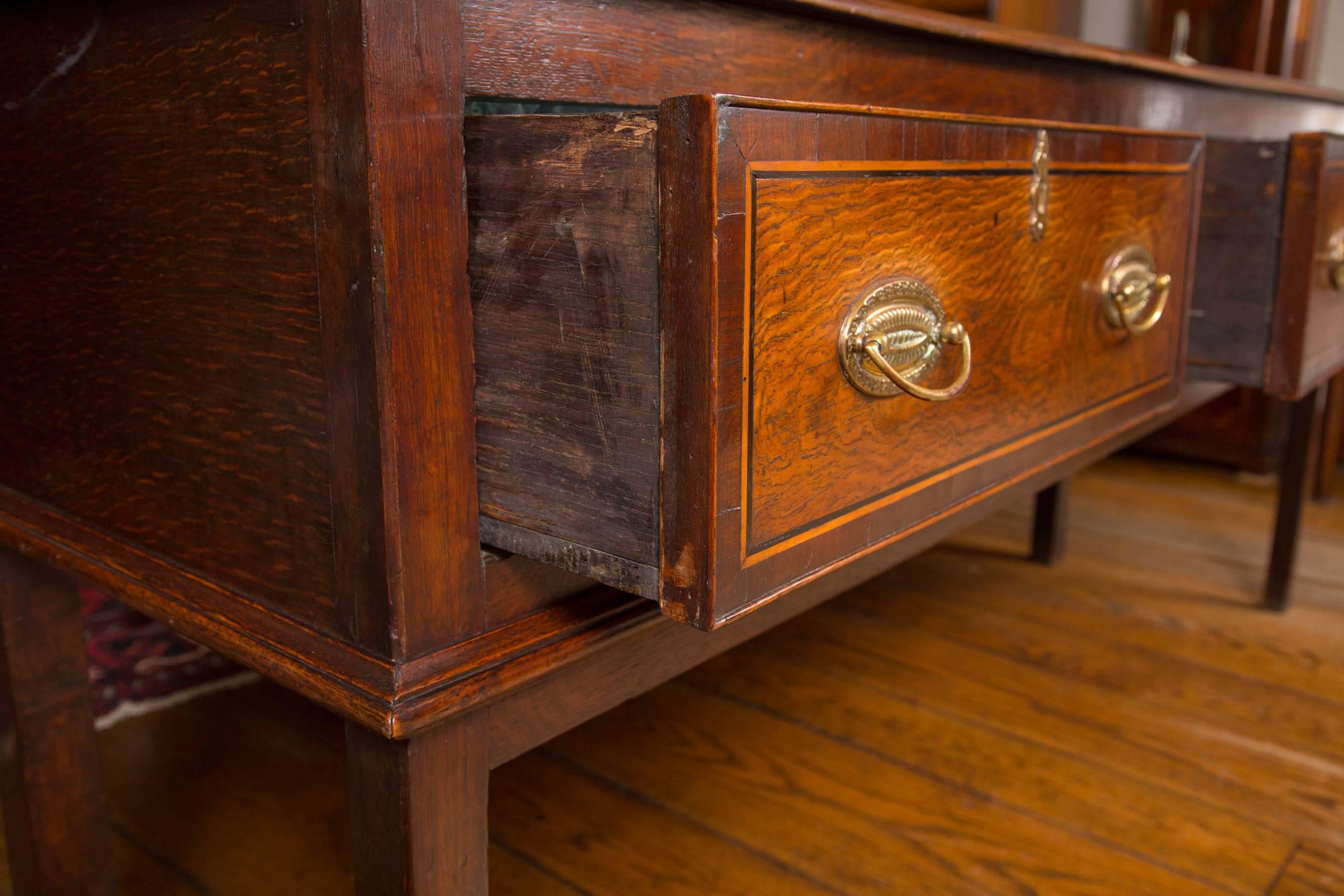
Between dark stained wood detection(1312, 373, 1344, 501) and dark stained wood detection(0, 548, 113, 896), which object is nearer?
dark stained wood detection(0, 548, 113, 896)

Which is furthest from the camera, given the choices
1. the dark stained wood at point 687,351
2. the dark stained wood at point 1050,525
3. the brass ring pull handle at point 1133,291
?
the dark stained wood at point 1050,525

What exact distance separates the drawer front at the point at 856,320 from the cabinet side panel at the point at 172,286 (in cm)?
17

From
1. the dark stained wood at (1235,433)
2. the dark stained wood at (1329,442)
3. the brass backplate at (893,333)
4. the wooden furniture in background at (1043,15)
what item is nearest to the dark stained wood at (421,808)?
the brass backplate at (893,333)

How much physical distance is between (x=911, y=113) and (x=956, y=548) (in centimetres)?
132

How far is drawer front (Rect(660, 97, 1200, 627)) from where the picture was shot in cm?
41

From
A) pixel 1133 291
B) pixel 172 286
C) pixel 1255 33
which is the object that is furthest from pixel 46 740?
pixel 1255 33

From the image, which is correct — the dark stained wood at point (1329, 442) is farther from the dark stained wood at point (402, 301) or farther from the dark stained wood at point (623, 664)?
the dark stained wood at point (402, 301)

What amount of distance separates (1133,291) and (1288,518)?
893mm

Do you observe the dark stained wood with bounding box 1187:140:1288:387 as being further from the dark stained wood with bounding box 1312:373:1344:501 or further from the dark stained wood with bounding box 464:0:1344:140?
the dark stained wood with bounding box 1312:373:1344:501

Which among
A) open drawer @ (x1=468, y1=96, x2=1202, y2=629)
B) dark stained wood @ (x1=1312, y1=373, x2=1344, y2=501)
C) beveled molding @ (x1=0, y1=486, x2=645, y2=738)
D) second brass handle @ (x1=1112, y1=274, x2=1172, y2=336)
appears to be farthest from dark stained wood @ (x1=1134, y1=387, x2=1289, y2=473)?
beveled molding @ (x1=0, y1=486, x2=645, y2=738)

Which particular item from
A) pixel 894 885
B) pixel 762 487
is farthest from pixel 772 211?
pixel 894 885

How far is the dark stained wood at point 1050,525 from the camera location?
1598 mm

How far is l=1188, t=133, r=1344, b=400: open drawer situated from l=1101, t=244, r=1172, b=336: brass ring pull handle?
186mm

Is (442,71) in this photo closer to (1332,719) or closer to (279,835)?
(279,835)
